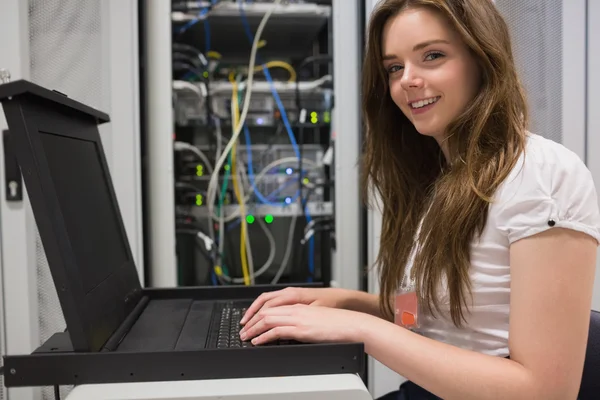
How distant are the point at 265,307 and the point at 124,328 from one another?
0.77 ft

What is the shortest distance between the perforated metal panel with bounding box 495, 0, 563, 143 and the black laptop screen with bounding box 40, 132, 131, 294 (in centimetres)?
128

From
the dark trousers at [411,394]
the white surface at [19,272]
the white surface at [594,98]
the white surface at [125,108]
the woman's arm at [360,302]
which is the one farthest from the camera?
the white surface at [125,108]

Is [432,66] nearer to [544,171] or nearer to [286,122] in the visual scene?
[544,171]

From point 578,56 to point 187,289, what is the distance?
1.36m

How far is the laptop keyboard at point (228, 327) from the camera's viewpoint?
0.70 metres

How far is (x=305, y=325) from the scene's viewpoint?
2.29ft

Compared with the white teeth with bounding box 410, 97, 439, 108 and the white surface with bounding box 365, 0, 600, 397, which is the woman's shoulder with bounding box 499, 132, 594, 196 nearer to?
the white teeth with bounding box 410, 97, 439, 108

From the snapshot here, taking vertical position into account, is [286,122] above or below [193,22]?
below

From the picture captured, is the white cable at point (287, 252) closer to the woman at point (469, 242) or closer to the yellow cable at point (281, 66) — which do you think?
the yellow cable at point (281, 66)

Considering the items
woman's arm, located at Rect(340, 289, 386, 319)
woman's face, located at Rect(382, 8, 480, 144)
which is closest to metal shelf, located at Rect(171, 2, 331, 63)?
woman's face, located at Rect(382, 8, 480, 144)

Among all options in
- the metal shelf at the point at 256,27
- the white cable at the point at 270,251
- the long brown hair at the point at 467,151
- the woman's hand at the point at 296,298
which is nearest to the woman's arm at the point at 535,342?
the long brown hair at the point at 467,151

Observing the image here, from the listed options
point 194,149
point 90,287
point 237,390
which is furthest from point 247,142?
point 237,390

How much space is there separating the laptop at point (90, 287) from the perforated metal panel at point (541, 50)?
1.19 metres

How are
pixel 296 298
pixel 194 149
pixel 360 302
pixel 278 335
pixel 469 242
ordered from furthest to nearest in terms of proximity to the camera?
pixel 194 149 < pixel 360 302 < pixel 296 298 < pixel 469 242 < pixel 278 335
